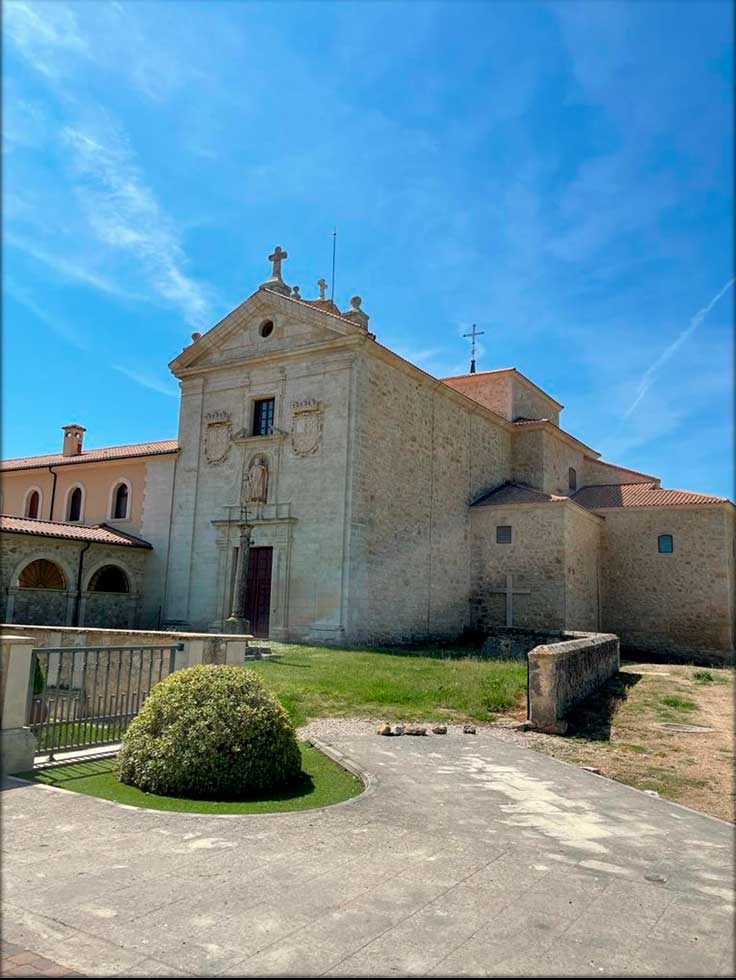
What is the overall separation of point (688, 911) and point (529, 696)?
24.3 feet

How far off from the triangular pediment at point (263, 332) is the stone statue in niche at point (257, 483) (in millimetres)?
3866

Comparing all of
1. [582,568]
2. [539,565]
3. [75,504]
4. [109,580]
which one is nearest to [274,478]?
[109,580]

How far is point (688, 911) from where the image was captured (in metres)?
4.31

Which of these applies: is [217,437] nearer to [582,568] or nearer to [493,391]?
[493,391]

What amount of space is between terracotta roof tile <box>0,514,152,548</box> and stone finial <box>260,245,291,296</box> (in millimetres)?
10344

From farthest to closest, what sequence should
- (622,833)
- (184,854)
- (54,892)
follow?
(622,833)
(184,854)
(54,892)

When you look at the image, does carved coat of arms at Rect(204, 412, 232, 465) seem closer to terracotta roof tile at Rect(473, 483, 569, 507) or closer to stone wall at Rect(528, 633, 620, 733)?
terracotta roof tile at Rect(473, 483, 569, 507)

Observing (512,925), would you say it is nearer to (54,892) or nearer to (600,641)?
(54,892)

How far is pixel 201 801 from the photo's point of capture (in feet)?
22.5

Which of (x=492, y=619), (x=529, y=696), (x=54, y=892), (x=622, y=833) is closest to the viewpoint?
(x=54, y=892)

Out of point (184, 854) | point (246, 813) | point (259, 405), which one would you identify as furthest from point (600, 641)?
point (259, 405)

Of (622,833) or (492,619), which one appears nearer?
(622,833)

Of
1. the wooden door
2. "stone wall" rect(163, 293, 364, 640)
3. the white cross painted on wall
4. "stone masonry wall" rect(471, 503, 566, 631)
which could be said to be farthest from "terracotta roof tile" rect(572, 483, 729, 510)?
the wooden door

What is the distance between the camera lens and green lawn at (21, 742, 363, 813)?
6.67 meters
